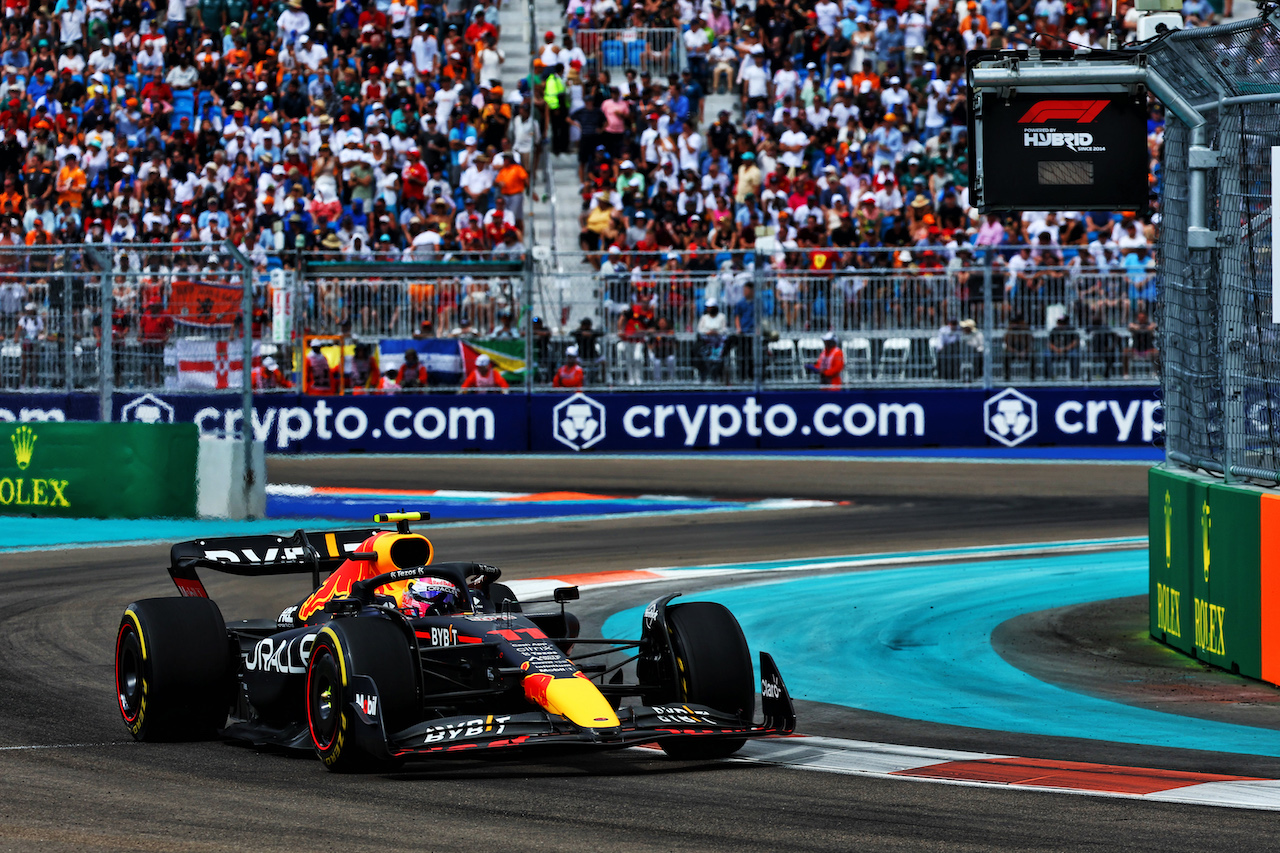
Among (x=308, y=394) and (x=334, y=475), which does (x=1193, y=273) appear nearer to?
(x=334, y=475)

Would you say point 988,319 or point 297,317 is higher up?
point 297,317

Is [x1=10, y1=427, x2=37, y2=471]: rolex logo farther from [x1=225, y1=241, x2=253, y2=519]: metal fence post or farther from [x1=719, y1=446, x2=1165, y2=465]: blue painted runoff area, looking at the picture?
[x1=719, y1=446, x2=1165, y2=465]: blue painted runoff area

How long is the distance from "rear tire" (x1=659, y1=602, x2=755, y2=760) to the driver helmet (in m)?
0.92

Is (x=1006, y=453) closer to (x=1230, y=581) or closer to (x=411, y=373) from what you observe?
(x=411, y=373)

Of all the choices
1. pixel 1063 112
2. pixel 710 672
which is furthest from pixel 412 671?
pixel 1063 112

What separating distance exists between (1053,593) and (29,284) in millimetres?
11371

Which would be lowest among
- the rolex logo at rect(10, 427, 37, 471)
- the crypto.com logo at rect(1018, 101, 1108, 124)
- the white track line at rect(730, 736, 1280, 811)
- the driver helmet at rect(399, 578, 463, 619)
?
the white track line at rect(730, 736, 1280, 811)

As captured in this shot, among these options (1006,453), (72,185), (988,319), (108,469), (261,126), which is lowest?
(1006,453)

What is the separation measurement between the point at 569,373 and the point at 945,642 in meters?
14.2

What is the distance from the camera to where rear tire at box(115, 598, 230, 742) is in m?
7.95

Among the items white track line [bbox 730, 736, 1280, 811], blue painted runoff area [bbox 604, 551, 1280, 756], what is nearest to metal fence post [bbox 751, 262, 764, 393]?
blue painted runoff area [bbox 604, 551, 1280, 756]

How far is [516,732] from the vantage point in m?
6.84

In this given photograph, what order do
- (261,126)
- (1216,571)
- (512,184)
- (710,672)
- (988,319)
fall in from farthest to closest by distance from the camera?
(261,126), (512,184), (988,319), (1216,571), (710,672)

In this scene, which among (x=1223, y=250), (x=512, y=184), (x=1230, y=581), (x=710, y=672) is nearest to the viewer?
(x=710, y=672)
